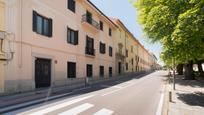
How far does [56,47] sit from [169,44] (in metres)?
11.2

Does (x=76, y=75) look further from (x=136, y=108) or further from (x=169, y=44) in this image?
(x=136, y=108)

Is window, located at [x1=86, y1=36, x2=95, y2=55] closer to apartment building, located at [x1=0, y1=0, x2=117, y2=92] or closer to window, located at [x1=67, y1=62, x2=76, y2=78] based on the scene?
apartment building, located at [x1=0, y1=0, x2=117, y2=92]

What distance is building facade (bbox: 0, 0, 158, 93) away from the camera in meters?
15.7

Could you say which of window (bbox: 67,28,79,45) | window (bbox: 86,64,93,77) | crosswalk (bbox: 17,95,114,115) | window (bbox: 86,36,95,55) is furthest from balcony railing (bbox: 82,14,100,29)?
crosswalk (bbox: 17,95,114,115)

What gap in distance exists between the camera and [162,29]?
45.8 ft

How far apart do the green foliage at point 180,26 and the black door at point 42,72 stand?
9.20 meters

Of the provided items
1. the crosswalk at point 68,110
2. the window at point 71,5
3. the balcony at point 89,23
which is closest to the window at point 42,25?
the window at point 71,5

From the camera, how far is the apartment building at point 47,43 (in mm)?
15852

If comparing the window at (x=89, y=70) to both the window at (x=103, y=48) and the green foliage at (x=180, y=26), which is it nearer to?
the window at (x=103, y=48)

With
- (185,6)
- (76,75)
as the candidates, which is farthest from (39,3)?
(185,6)

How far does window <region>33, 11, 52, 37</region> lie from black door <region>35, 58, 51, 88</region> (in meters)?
2.20

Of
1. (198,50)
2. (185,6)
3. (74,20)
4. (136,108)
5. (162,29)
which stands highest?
(74,20)

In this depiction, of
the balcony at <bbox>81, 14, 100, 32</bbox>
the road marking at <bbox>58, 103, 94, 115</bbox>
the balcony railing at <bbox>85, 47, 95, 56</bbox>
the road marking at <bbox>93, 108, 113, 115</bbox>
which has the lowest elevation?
the road marking at <bbox>93, 108, 113, 115</bbox>

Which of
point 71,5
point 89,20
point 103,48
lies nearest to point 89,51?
point 89,20
